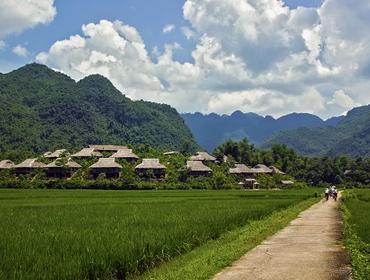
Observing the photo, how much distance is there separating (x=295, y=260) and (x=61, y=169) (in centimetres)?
7411

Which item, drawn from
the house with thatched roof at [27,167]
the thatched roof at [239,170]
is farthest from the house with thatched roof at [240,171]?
the house with thatched roof at [27,167]

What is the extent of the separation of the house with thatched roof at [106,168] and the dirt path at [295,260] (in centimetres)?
6625

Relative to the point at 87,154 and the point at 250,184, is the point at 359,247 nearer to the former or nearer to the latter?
the point at 250,184

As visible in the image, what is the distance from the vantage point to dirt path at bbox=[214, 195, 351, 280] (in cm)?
1100

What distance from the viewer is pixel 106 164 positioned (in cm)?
8312

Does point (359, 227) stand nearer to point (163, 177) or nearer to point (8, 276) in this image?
point (8, 276)

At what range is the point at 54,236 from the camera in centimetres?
1370

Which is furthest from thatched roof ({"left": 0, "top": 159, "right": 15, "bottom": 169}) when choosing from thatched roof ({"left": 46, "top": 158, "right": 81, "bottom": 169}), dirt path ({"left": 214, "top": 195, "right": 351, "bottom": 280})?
dirt path ({"left": 214, "top": 195, "right": 351, "bottom": 280})

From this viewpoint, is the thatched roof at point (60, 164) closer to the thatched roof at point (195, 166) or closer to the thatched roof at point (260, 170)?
the thatched roof at point (195, 166)

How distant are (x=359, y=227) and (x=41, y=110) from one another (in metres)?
167

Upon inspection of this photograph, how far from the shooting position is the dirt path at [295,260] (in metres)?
11.0

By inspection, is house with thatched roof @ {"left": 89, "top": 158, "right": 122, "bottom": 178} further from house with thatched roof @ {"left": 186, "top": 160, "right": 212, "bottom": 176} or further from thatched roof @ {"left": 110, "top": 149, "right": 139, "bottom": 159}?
house with thatched roof @ {"left": 186, "top": 160, "right": 212, "bottom": 176}

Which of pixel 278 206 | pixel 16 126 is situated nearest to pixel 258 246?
pixel 278 206

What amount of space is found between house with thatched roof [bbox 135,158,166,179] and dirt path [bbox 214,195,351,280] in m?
65.2
